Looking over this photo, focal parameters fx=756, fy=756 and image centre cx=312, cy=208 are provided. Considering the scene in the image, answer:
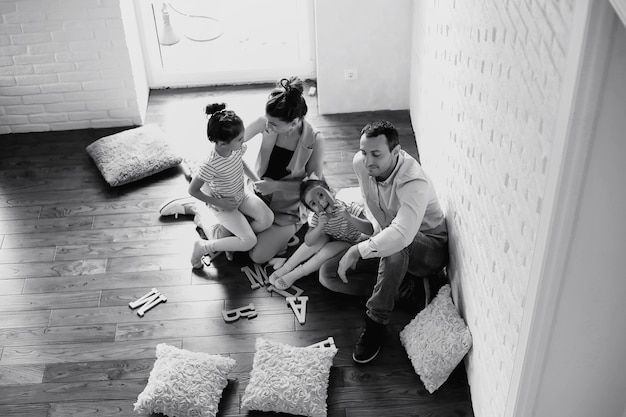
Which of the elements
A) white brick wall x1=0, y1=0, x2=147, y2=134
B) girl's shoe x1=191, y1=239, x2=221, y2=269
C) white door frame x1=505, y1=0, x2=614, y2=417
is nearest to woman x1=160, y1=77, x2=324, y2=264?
girl's shoe x1=191, y1=239, x2=221, y2=269

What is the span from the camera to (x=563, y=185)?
1938 millimetres

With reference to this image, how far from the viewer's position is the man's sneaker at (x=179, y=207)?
14.0 feet

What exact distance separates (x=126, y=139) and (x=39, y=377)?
176 centimetres

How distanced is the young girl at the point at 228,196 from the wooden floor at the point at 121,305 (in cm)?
13

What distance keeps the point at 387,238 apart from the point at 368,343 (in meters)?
0.53

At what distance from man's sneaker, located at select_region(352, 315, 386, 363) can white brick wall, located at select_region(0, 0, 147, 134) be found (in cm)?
243

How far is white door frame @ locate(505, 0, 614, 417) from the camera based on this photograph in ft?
5.67

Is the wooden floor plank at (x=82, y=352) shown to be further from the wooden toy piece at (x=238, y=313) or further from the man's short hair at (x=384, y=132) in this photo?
the man's short hair at (x=384, y=132)

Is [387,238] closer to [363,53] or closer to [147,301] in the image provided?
[147,301]

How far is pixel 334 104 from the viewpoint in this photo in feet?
16.6

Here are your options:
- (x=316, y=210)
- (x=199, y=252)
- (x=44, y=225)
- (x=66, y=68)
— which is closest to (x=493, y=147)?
(x=316, y=210)

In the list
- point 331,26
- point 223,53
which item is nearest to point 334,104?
point 331,26

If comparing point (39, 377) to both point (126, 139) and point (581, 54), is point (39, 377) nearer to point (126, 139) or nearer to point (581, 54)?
point (126, 139)

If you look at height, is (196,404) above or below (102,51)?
below
